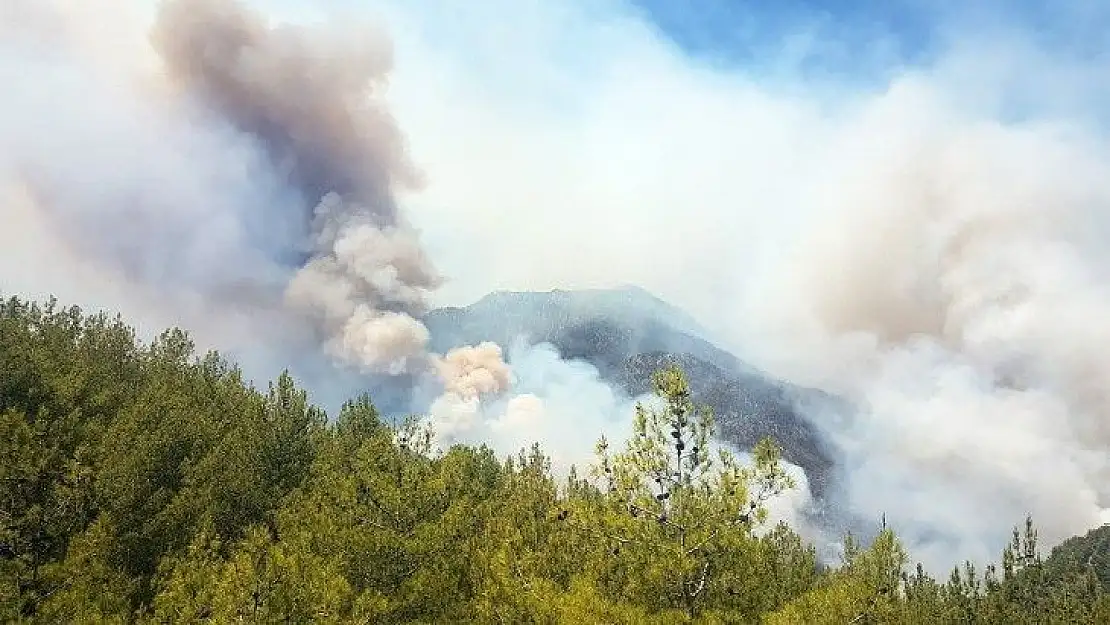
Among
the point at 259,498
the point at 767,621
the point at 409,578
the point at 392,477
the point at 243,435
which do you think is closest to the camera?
the point at 767,621

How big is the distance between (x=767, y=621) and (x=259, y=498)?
4302cm

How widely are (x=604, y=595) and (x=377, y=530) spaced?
1549 centimetres

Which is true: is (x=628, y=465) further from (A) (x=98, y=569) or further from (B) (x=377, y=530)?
(A) (x=98, y=569)

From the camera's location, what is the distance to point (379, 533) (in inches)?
1328

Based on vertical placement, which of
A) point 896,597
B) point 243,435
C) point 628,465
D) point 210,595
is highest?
point 243,435

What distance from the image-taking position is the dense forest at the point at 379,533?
902 inches

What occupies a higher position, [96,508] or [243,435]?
[243,435]

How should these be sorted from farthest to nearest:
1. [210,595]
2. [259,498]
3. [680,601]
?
[259,498]
[210,595]
[680,601]

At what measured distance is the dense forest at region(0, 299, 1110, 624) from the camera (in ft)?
75.2

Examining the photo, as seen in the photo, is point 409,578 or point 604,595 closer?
point 604,595

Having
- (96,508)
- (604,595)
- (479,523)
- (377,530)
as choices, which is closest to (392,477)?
(377,530)

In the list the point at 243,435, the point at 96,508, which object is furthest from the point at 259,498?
the point at 96,508

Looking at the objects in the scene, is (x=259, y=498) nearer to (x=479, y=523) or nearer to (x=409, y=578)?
(x=479, y=523)

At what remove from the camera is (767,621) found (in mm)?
21438
